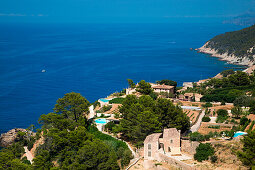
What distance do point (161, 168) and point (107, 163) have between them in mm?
4742

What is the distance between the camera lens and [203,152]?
2434 cm

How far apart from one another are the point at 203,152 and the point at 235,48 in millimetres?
A: 104837

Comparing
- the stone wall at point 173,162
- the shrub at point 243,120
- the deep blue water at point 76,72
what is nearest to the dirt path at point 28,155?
the deep blue water at point 76,72

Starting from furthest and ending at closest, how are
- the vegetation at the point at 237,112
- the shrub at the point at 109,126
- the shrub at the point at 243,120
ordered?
the shrub at the point at 109,126 < the vegetation at the point at 237,112 < the shrub at the point at 243,120

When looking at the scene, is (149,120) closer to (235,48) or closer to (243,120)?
(243,120)

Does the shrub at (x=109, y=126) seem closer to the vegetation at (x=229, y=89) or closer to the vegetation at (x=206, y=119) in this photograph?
the vegetation at (x=206, y=119)

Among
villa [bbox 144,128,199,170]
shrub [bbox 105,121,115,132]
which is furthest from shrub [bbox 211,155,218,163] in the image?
shrub [bbox 105,121,115,132]

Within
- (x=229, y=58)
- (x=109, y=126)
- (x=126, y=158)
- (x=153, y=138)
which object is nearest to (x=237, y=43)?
(x=229, y=58)

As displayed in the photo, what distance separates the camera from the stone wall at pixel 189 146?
2563 centimetres

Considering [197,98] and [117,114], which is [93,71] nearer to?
[197,98]

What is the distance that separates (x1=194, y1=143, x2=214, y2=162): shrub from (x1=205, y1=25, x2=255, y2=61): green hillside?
90119 millimetres

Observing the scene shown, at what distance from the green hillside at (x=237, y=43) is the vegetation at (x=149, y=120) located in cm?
8521

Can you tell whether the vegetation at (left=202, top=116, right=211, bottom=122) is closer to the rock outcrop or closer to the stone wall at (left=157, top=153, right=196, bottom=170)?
the stone wall at (left=157, top=153, right=196, bottom=170)

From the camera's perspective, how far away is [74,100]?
36.9 meters
